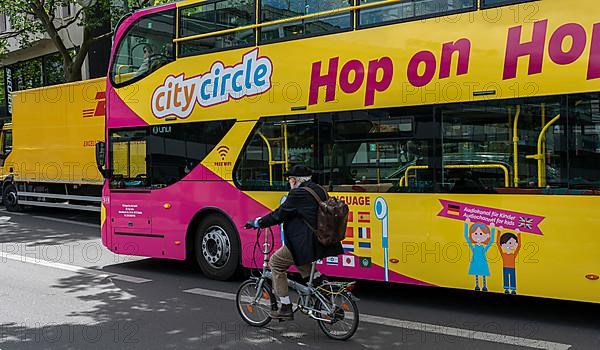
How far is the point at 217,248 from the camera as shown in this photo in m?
9.08

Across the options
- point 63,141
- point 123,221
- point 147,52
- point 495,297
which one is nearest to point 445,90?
point 495,297

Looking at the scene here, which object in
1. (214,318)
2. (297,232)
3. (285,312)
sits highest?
(297,232)

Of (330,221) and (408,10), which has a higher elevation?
(408,10)

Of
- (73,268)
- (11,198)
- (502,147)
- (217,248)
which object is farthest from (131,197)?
(11,198)

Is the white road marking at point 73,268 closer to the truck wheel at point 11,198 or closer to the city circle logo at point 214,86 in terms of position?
the city circle logo at point 214,86

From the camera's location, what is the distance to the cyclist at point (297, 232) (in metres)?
6.06

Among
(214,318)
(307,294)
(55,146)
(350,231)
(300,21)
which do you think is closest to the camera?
(307,294)

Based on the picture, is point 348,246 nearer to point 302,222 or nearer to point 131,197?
point 302,222

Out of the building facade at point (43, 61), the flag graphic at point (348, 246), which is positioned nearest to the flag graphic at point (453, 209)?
the flag graphic at point (348, 246)

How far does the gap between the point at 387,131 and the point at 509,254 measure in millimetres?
1878

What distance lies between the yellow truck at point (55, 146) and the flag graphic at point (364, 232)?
10747mm

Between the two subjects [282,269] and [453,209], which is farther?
[453,209]

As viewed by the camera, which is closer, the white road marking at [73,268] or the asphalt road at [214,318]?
the asphalt road at [214,318]

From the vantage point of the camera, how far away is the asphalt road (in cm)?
606
